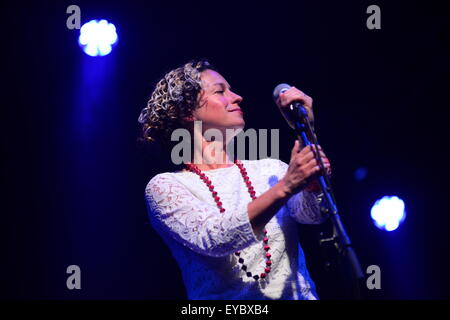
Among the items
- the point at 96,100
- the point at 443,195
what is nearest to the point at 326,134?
the point at 443,195

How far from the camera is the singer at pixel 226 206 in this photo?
158 centimetres

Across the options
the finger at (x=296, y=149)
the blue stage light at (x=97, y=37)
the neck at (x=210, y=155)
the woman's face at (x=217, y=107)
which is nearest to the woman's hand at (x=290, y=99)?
the finger at (x=296, y=149)

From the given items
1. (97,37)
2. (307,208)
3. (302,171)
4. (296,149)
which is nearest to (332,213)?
(302,171)

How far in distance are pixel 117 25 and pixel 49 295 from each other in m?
1.74

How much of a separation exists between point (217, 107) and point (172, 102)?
261mm

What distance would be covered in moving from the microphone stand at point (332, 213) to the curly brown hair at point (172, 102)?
0.81m

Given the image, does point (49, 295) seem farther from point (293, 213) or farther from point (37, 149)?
point (293, 213)

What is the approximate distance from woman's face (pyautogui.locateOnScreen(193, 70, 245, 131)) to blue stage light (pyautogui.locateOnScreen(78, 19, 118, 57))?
3.17 ft

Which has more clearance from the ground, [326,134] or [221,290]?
[326,134]

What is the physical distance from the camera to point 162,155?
287 cm

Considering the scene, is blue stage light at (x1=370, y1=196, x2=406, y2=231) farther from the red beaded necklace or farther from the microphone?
the microphone

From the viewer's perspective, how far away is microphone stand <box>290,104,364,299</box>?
1204mm

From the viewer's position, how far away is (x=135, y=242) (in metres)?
3.02

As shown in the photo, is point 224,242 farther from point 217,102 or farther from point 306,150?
point 217,102
